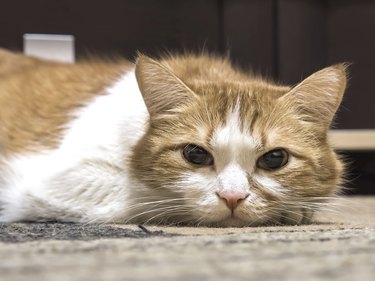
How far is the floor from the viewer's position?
695 millimetres

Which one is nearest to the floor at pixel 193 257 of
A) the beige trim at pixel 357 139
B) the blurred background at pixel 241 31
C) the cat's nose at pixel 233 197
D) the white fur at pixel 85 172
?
the cat's nose at pixel 233 197

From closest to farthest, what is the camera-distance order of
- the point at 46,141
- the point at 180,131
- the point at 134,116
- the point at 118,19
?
1. the point at 180,131
2. the point at 134,116
3. the point at 46,141
4. the point at 118,19

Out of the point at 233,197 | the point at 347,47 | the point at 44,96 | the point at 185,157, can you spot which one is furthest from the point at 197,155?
the point at 347,47

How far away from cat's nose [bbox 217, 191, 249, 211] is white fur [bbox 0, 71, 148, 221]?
259 mm

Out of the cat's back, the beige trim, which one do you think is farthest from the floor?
the beige trim

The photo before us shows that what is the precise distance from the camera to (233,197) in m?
1.22

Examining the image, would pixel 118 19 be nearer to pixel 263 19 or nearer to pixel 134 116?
pixel 263 19

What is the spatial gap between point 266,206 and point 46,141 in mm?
663

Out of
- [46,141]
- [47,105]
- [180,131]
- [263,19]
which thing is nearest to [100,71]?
[47,105]

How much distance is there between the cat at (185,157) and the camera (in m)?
1.28

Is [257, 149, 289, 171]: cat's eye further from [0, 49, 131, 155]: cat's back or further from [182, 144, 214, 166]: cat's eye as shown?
[0, 49, 131, 155]: cat's back

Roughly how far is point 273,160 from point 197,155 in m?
0.16

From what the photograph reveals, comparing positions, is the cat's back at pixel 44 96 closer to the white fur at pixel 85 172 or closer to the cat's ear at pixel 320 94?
the white fur at pixel 85 172

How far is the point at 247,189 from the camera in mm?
1243
